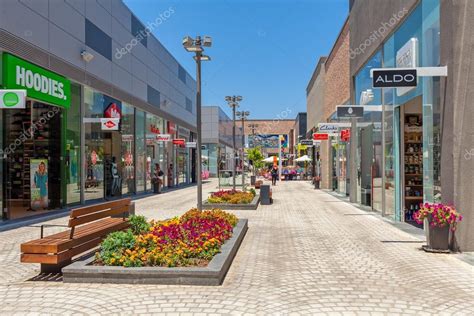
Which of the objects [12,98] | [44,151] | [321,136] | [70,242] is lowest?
[70,242]

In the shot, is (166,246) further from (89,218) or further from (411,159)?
(411,159)

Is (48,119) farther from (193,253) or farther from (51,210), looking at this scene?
(193,253)

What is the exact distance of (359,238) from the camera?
10336mm

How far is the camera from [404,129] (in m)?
13.1

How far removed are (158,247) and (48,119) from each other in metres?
11.6

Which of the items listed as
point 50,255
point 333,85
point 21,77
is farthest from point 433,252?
point 333,85

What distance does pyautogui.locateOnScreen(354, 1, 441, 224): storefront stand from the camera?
9945 mm

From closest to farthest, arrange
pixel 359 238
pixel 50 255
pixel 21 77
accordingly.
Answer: pixel 50 255 < pixel 359 238 < pixel 21 77

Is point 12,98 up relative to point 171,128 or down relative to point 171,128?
down

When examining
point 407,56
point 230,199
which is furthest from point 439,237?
point 230,199

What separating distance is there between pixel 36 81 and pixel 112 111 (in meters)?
7.77

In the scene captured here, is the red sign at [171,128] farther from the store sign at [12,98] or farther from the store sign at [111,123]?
the store sign at [12,98]

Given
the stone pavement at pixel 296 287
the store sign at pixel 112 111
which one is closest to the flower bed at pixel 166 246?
the stone pavement at pixel 296 287

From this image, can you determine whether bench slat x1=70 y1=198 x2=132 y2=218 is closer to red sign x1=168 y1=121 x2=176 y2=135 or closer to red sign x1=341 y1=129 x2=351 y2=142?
red sign x1=341 y1=129 x2=351 y2=142
